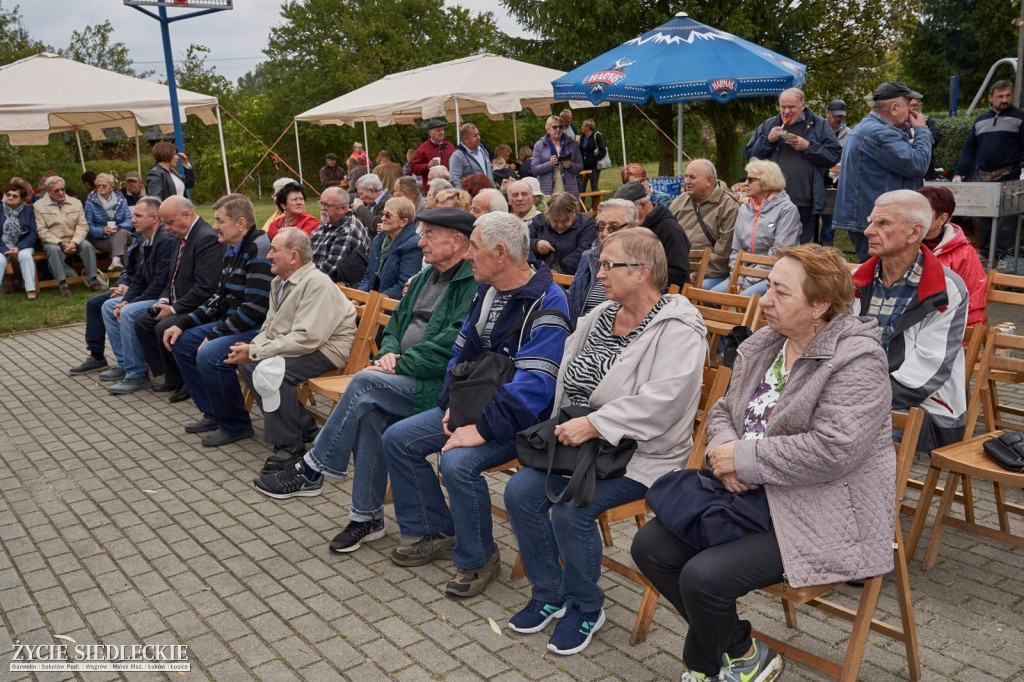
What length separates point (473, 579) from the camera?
4.06 metres

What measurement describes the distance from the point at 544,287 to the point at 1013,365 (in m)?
2.15

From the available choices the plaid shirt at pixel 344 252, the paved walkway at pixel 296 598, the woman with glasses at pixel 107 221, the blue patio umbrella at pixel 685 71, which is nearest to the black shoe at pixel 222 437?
the paved walkway at pixel 296 598

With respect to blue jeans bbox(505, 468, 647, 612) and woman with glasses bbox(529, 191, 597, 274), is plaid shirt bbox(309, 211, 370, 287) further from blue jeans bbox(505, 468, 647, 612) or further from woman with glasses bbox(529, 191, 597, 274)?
blue jeans bbox(505, 468, 647, 612)

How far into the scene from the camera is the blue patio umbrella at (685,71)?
9.78 meters

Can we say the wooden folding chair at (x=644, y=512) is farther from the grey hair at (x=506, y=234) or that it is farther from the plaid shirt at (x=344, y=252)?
the plaid shirt at (x=344, y=252)

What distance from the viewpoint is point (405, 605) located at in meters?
4.00

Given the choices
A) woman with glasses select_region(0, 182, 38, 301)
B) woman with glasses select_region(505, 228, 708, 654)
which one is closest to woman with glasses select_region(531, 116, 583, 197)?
woman with glasses select_region(0, 182, 38, 301)

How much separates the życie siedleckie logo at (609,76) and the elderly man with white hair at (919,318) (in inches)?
265

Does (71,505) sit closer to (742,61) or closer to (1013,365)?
(1013,365)

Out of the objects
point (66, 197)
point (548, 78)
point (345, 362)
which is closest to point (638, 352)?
point (345, 362)

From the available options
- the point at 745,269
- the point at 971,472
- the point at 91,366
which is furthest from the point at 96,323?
the point at 971,472

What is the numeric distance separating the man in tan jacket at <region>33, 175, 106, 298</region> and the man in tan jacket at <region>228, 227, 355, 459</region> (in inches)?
324

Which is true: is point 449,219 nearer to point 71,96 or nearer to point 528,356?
point 528,356

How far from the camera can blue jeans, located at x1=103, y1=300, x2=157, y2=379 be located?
768 cm
